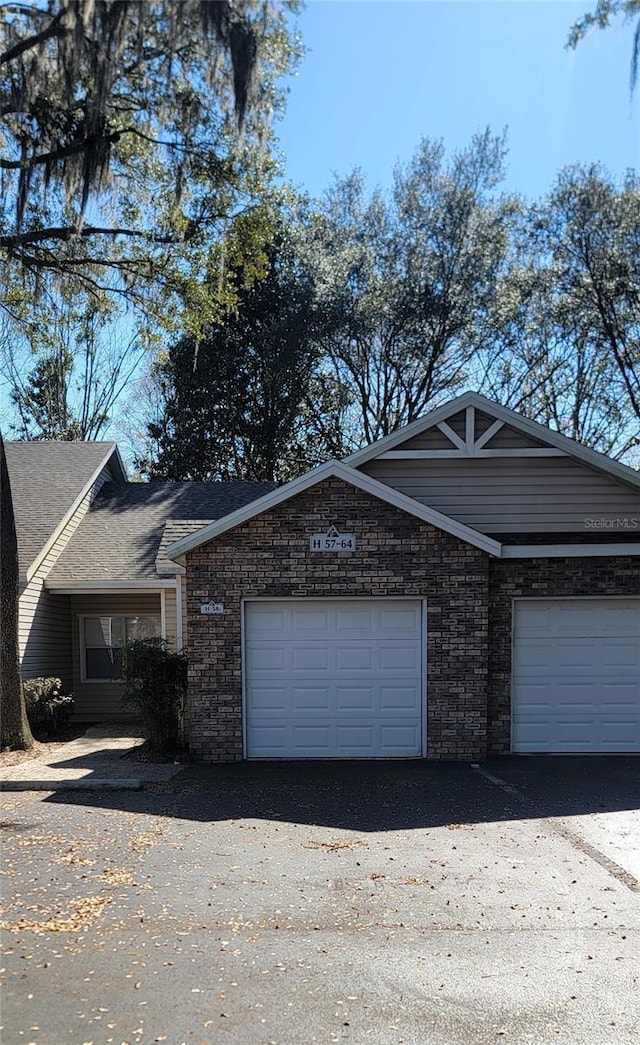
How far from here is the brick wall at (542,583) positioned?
37.1ft

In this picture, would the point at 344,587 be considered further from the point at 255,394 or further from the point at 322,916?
the point at 255,394

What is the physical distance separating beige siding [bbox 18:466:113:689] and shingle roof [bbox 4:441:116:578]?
12.8 inches

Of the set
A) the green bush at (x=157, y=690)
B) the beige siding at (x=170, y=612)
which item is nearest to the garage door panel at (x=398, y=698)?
the green bush at (x=157, y=690)

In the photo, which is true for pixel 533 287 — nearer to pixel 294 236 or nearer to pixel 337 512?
pixel 294 236

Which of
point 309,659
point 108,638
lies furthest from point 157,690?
point 108,638

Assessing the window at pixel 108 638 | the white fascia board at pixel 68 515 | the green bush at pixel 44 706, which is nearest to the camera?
the green bush at pixel 44 706

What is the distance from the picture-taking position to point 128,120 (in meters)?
10.7

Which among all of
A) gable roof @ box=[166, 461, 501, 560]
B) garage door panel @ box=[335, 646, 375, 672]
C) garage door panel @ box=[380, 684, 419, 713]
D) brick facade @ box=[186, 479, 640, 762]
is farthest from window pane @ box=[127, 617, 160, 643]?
garage door panel @ box=[380, 684, 419, 713]

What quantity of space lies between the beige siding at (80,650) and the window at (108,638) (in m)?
0.13

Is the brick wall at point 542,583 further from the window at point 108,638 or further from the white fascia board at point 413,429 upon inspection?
the window at point 108,638

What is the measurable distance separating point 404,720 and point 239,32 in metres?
8.63

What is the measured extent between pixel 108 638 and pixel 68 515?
8.69ft

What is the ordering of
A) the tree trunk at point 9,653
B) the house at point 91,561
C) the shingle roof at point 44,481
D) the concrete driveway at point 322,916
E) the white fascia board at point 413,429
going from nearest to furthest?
the concrete driveway at point 322,916, the tree trunk at point 9,653, the white fascia board at point 413,429, the house at point 91,561, the shingle roof at point 44,481

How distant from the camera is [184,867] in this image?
6434mm
